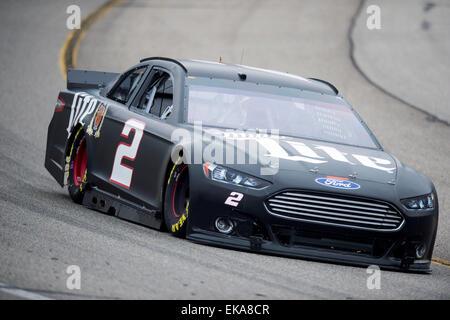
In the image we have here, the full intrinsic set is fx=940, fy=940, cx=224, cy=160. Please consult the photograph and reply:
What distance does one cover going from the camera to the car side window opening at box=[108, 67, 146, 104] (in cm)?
895

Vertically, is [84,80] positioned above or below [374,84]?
above

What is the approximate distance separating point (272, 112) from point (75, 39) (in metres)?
16.2

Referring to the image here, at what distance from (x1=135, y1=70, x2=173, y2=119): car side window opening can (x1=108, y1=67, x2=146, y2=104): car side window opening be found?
0.27 m

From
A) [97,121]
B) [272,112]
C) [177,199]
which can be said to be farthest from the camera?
[97,121]

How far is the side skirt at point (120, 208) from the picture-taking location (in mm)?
7655

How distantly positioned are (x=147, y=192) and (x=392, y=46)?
16.7m

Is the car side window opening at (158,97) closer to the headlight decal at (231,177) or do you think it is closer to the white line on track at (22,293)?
the headlight decal at (231,177)

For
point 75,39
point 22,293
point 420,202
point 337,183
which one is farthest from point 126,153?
point 75,39

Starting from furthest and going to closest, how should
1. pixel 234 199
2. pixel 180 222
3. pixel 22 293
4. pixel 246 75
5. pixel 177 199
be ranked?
pixel 246 75 → pixel 177 199 → pixel 180 222 → pixel 234 199 → pixel 22 293

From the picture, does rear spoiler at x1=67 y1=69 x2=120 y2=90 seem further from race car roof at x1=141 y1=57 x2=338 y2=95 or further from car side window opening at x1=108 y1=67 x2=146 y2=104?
race car roof at x1=141 y1=57 x2=338 y2=95

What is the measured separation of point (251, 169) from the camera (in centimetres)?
691

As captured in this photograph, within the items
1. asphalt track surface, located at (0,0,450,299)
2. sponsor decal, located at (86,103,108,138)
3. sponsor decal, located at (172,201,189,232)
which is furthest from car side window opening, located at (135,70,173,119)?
sponsor decal, located at (172,201,189,232)

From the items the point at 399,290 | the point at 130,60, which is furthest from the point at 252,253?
the point at 130,60

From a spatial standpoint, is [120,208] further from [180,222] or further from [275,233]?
[275,233]
